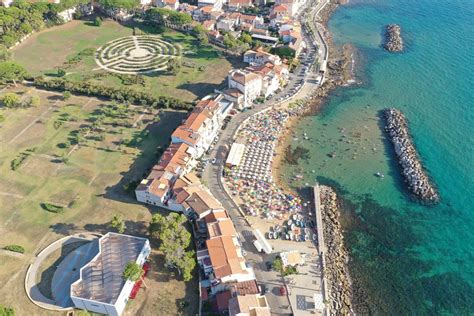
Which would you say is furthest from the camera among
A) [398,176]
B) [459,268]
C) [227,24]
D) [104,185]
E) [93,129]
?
[227,24]

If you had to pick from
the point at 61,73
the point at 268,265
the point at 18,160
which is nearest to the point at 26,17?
the point at 61,73

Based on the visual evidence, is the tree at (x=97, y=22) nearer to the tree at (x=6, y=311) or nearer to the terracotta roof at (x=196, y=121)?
the terracotta roof at (x=196, y=121)

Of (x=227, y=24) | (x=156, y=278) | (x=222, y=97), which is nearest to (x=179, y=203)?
(x=156, y=278)

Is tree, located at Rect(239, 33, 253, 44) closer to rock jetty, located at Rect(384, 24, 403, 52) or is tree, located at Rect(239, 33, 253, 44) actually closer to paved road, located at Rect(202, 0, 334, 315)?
paved road, located at Rect(202, 0, 334, 315)

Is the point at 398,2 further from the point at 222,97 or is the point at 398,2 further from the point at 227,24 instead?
the point at 222,97

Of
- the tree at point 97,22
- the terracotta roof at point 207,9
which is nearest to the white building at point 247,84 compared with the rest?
the terracotta roof at point 207,9

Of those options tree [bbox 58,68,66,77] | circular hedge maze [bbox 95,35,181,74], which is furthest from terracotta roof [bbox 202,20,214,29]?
tree [bbox 58,68,66,77]
